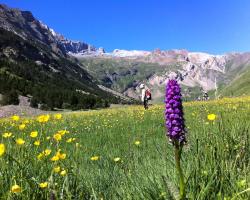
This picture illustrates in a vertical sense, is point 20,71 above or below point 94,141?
above

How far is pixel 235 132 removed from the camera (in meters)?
5.44

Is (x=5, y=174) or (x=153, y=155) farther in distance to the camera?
(x=153, y=155)

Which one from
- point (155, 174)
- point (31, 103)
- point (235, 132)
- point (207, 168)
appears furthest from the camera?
point (31, 103)

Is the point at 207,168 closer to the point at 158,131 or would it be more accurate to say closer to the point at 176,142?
the point at 176,142

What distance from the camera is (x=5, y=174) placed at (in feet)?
14.4

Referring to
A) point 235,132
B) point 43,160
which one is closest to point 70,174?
point 43,160

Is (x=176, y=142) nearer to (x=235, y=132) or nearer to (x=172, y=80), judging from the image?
(x=172, y=80)

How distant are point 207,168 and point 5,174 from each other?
211 cm

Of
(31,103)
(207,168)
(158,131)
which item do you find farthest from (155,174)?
(31,103)

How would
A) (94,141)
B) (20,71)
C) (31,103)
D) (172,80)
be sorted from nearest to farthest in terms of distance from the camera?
(172,80) < (94,141) < (31,103) < (20,71)

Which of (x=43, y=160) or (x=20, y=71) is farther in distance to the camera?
(x=20, y=71)

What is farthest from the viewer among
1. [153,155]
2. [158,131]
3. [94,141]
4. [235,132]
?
[158,131]

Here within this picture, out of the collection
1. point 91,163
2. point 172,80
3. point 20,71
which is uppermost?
point 20,71

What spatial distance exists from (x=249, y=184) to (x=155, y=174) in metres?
1.01
